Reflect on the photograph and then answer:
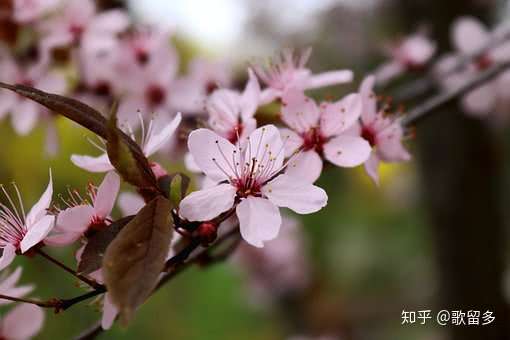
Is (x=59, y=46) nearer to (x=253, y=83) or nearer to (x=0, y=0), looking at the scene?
(x=0, y=0)

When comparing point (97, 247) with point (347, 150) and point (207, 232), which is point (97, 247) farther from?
point (347, 150)

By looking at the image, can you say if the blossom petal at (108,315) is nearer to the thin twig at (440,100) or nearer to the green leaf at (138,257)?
the green leaf at (138,257)

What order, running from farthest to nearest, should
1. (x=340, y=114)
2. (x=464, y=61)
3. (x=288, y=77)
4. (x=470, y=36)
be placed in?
(x=470, y=36) < (x=464, y=61) < (x=288, y=77) < (x=340, y=114)

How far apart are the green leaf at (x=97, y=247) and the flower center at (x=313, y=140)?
9.8 inches

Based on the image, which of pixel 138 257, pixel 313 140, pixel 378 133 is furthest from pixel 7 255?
pixel 378 133

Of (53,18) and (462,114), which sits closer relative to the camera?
(53,18)

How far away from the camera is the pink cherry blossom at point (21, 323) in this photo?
84cm

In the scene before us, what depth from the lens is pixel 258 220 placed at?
25.4 inches

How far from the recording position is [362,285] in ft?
12.2

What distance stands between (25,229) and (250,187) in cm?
26

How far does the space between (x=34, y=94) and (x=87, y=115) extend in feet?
0.18

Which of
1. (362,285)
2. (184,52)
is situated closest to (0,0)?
(362,285)

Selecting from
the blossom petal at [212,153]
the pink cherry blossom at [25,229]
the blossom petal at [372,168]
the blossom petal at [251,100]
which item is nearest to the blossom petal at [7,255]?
the pink cherry blossom at [25,229]

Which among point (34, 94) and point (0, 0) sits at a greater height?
point (0, 0)
